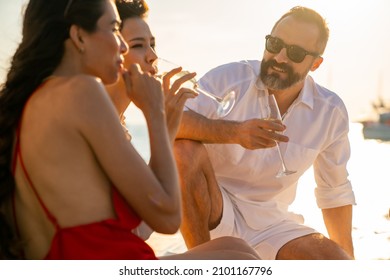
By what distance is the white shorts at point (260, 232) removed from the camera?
4332 mm

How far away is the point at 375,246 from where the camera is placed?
17.3 ft

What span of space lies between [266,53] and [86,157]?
101 inches

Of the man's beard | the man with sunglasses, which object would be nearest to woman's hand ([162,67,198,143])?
the man with sunglasses

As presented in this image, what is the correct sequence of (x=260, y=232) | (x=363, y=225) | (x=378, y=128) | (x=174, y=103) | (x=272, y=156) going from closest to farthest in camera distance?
(x=174, y=103) < (x=260, y=232) < (x=272, y=156) < (x=363, y=225) < (x=378, y=128)

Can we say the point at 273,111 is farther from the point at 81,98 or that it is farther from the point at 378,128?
the point at 378,128

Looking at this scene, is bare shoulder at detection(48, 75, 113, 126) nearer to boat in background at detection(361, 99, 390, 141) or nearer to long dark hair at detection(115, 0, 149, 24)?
long dark hair at detection(115, 0, 149, 24)

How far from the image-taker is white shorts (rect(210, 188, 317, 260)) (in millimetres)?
4332

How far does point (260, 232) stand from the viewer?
445 cm

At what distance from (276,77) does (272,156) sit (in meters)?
0.47

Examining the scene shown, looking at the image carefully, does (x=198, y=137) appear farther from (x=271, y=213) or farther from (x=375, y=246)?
(x=375, y=246)

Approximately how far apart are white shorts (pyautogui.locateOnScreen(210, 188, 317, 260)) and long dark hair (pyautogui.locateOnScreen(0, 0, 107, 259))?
2.00 m

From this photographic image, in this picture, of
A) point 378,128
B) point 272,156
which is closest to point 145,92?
point 272,156

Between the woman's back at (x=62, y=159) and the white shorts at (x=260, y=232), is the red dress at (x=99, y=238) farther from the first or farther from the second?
the white shorts at (x=260, y=232)

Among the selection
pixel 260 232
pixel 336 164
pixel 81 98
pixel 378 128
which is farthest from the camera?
pixel 378 128
